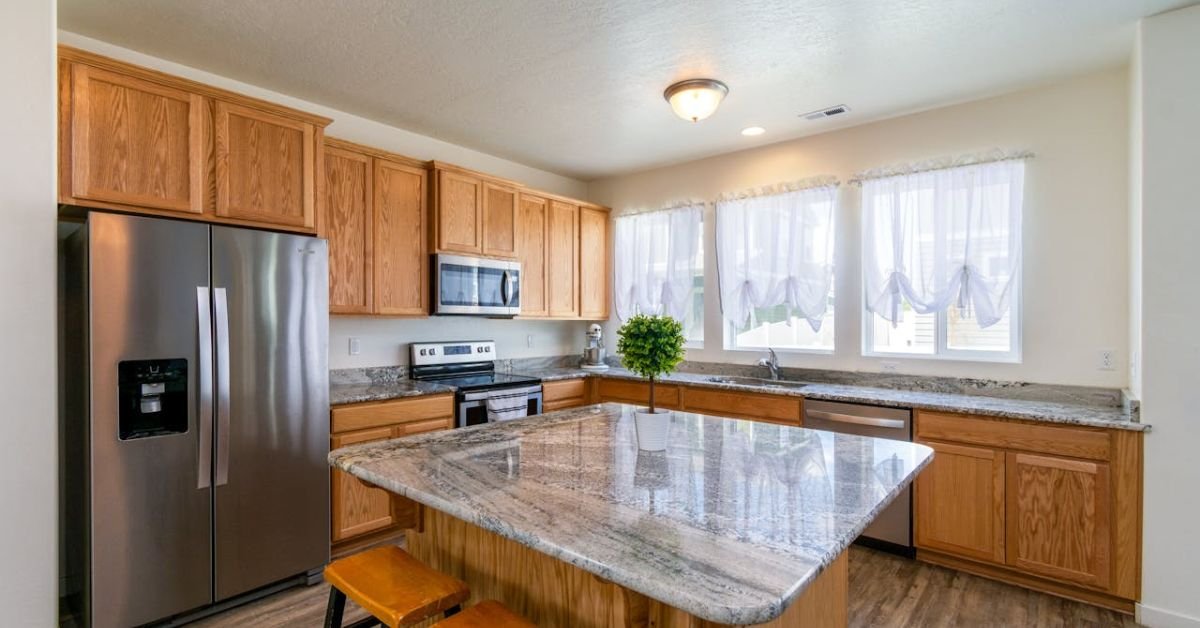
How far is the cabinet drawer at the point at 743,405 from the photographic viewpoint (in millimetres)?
3494

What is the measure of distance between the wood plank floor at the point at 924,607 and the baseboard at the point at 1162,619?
0.16 feet

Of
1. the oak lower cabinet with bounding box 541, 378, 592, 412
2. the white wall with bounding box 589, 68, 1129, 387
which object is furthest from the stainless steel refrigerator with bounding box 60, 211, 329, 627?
the white wall with bounding box 589, 68, 1129, 387

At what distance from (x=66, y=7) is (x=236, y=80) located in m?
0.77

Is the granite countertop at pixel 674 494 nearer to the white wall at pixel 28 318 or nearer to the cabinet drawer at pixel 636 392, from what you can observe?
the white wall at pixel 28 318

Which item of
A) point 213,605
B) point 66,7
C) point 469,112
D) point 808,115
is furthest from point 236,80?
point 808,115

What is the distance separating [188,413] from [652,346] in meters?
2.03

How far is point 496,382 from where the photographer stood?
12.3 ft

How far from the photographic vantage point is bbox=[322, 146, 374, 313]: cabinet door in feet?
10.5

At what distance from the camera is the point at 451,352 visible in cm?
410

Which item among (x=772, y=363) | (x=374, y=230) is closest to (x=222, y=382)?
(x=374, y=230)

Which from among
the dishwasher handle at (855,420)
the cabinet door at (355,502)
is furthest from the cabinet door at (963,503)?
the cabinet door at (355,502)

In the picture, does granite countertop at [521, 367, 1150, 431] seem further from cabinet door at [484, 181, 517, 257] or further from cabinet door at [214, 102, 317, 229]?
cabinet door at [214, 102, 317, 229]

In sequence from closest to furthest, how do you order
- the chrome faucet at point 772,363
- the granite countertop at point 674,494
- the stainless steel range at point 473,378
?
the granite countertop at point 674,494
the stainless steel range at point 473,378
the chrome faucet at point 772,363

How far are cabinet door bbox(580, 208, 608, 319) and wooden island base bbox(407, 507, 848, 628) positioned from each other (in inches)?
125
